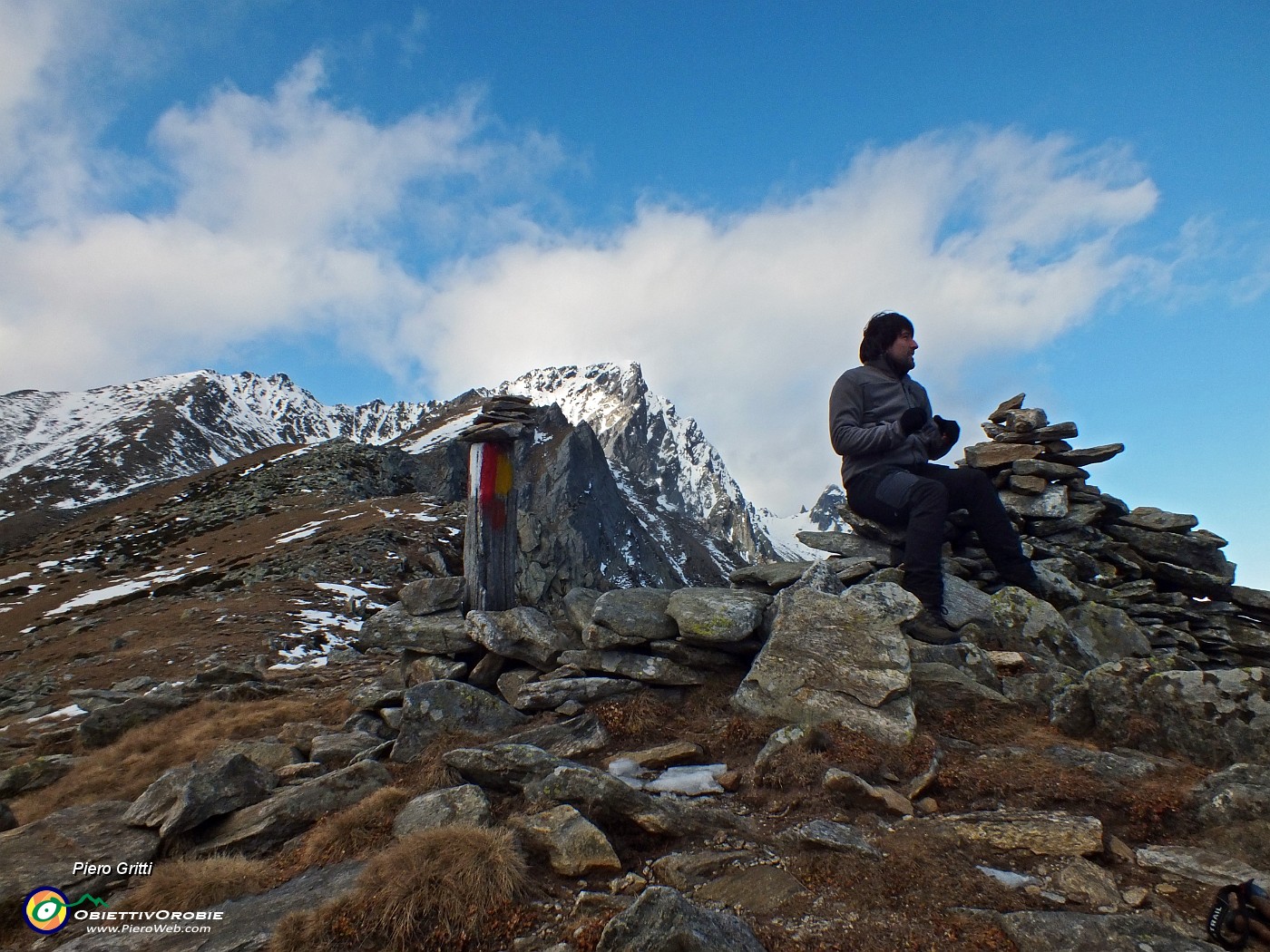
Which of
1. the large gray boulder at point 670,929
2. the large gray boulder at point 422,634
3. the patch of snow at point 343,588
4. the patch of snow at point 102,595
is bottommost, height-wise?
the large gray boulder at point 670,929

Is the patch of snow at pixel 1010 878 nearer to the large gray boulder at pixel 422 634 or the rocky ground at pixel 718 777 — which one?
the rocky ground at pixel 718 777

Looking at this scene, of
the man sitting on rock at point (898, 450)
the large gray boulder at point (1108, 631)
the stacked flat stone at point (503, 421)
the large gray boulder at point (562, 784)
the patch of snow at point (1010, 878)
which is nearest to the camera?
the patch of snow at point (1010, 878)

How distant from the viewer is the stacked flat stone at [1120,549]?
11164mm

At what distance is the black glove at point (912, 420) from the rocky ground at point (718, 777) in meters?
2.22

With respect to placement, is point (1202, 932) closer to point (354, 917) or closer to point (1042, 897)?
point (1042, 897)

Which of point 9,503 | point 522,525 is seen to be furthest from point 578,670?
point 9,503

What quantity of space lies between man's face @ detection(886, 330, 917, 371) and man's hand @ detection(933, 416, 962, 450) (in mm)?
1020

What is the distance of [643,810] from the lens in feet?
17.8

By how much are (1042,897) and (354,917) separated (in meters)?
4.52

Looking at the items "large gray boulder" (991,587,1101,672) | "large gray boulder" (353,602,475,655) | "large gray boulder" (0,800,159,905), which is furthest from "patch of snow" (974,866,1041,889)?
"large gray boulder" (353,602,475,655)

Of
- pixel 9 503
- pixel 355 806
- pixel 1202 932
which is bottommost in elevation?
pixel 1202 932

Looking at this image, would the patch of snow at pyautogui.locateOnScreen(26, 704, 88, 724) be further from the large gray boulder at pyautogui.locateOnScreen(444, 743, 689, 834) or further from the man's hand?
the man's hand

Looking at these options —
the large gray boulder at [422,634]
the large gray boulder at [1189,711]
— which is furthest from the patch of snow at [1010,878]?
the large gray boulder at [422,634]

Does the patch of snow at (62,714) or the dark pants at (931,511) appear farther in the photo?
the patch of snow at (62,714)
